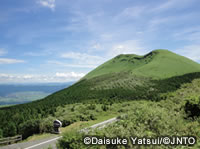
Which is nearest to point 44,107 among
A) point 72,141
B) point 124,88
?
point 124,88

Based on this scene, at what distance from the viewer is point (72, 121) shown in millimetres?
28375

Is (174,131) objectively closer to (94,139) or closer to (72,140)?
(94,139)

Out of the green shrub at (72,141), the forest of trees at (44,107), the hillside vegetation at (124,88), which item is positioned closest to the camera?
the green shrub at (72,141)

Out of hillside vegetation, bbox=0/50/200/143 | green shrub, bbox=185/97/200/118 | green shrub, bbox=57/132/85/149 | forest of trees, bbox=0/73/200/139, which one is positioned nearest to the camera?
green shrub, bbox=57/132/85/149

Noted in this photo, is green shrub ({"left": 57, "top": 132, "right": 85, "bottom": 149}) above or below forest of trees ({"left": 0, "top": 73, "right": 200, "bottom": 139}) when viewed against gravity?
above

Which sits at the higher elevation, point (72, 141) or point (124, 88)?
point (124, 88)

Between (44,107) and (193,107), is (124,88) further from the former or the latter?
(193,107)

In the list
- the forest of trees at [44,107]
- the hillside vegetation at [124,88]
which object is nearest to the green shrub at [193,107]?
the forest of trees at [44,107]

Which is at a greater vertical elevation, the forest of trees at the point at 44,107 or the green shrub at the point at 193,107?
the green shrub at the point at 193,107

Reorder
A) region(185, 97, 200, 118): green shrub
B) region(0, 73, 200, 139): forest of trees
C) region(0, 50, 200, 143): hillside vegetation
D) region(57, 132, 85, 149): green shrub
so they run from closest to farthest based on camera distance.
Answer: region(57, 132, 85, 149): green shrub → region(185, 97, 200, 118): green shrub → region(0, 73, 200, 139): forest of trees → region(0, 50, 200, 143): hillside vegetation

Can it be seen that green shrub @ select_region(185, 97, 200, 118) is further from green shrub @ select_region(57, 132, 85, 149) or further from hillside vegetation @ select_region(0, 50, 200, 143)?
hillside vegetation @ select_region(0, 50, 200, 143)

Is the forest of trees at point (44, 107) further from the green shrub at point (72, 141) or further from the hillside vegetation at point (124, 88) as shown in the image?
the green shrub at point (72, 141)

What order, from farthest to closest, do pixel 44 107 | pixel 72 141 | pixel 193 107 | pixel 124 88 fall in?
pixel 124 88 < pixel 44 107 < pixel 193 107 < pixel 72 141

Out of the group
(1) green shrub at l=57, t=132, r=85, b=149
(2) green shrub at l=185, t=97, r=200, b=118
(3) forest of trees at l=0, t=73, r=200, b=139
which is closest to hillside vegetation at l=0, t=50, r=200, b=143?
(3) forest of trees at l=0, t=73, r=200, b=139
